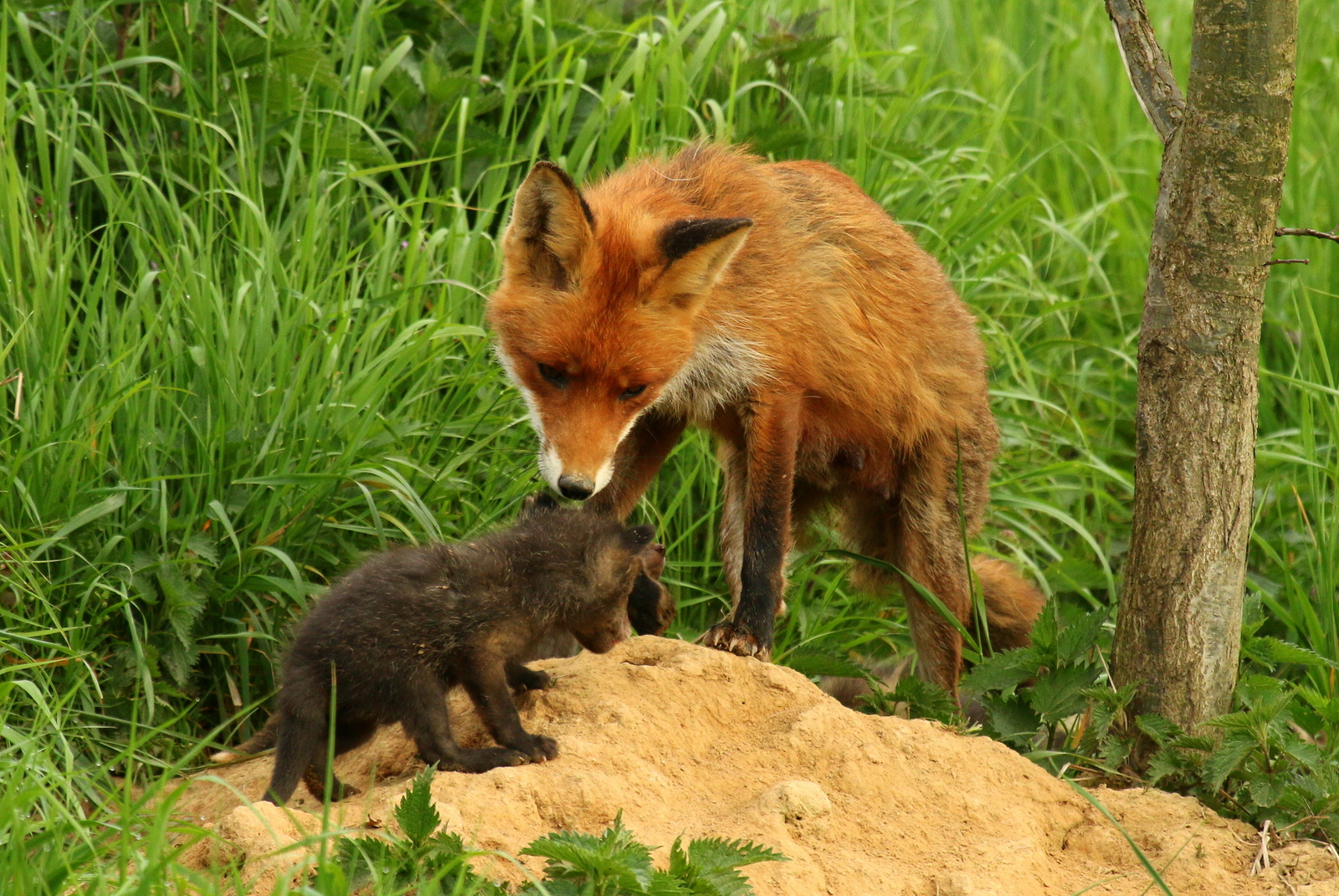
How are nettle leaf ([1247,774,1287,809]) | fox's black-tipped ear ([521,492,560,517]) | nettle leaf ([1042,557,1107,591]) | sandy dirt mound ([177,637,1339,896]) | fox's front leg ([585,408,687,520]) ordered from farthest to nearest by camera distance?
nettle leaf ([1042,557,1107,591]) < fox's front leg ([585,408,687,520]) < fox's black-tipped ear ([521,492,560,517]) < nettle leaf ([1247,774,1287,809]) < sandy dirt mound ([177,637,1339,896])

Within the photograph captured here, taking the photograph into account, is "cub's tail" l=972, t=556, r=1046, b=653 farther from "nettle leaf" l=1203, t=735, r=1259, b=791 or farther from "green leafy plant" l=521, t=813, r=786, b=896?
"green leafy plant" l=521, t=813, r=786, b=896

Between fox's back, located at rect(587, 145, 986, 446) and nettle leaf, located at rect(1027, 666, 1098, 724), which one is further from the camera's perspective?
fox's back, located at rect(587, 145, 986, 446)

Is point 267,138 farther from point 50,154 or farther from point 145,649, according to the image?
point 145,649

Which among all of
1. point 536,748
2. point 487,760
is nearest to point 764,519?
point 536,748

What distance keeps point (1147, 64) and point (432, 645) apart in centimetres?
253

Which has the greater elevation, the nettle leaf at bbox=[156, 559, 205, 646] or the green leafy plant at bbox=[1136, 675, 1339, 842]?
the green leafy plant at bbox=[1136, 675, 1339, 842]

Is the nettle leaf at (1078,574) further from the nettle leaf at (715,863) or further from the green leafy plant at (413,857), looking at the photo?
the green leafy plant at (413,857)

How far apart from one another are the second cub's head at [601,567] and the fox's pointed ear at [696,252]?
0.76 metres

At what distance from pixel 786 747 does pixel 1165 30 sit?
6.70 meters

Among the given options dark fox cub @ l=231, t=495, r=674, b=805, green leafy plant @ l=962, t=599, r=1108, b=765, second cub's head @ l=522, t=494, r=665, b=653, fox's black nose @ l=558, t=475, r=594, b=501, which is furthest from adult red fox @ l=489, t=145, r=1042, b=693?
green leafy plant @ l=962, t=599, r=1108, b=765

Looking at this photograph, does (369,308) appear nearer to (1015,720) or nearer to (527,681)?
(527,681)

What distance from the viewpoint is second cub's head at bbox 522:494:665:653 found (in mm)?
3582

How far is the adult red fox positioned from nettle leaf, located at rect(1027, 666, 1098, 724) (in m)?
0.86

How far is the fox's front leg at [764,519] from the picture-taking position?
4094 mm
